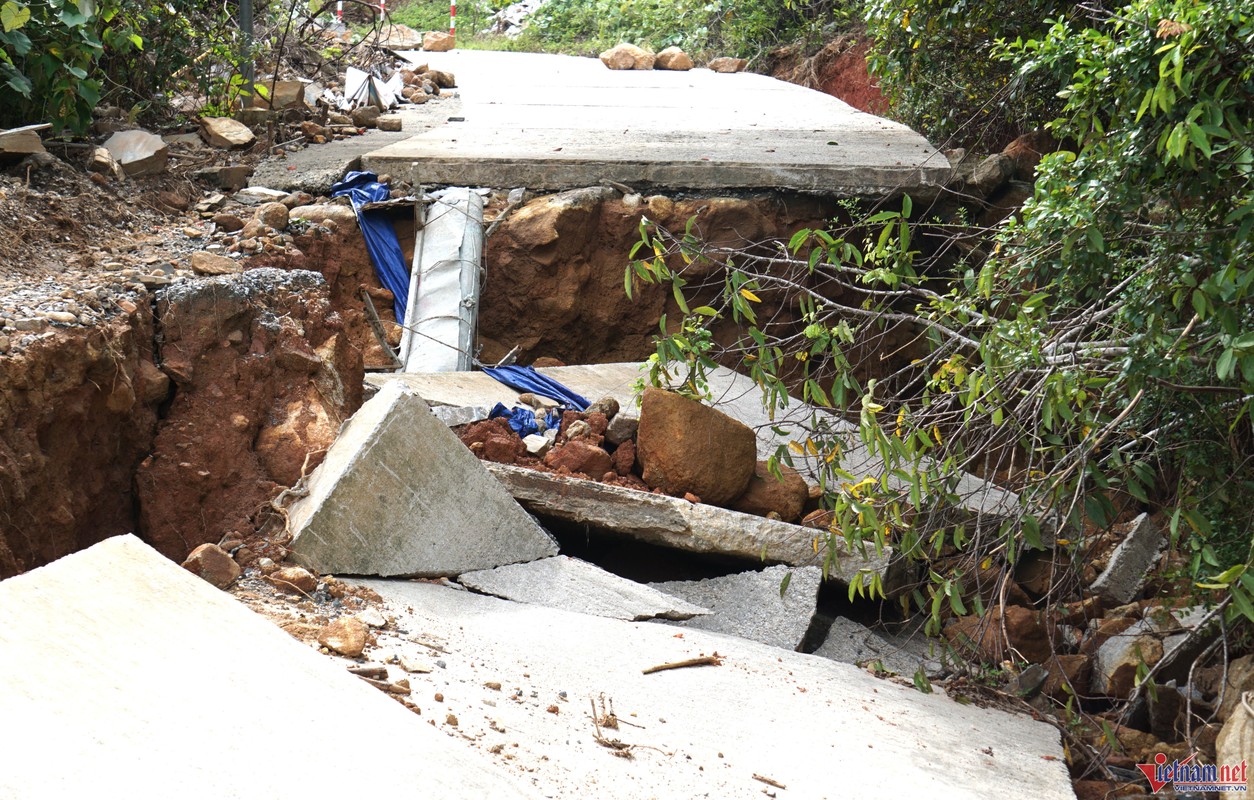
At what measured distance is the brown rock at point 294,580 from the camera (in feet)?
9.80

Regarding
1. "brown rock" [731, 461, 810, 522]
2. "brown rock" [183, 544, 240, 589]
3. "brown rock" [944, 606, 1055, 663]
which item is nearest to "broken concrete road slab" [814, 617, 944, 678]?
"brown rock" [944, 606, 1055, 663]

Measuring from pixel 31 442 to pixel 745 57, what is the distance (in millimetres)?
10247

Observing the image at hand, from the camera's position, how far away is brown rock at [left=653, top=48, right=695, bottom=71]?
1122 cm

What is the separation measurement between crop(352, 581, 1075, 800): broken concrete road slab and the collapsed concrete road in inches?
122

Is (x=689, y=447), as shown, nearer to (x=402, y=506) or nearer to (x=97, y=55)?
(x=402, y=506)

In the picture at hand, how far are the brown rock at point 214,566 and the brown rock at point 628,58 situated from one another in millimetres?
9126

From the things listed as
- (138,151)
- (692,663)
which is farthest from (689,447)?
(138,151)

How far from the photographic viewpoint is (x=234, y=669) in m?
2.08

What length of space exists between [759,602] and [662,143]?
3.93 meters

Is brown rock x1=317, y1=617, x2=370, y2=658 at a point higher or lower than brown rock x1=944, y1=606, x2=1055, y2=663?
higher

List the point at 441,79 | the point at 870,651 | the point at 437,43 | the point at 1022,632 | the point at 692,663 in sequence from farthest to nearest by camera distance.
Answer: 1. the point at 437,43
2. the point at 441,79
3. the point at 1022,632
4. the point at 870,651
5. the point at 692,663

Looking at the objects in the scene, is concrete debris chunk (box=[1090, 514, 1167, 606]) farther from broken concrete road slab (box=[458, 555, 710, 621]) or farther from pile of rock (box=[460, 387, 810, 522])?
broken concrete road slab (box=[458, 555, 710, 621])

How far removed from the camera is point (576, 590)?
3625mm

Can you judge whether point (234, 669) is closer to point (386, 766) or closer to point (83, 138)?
point (386, 766)
